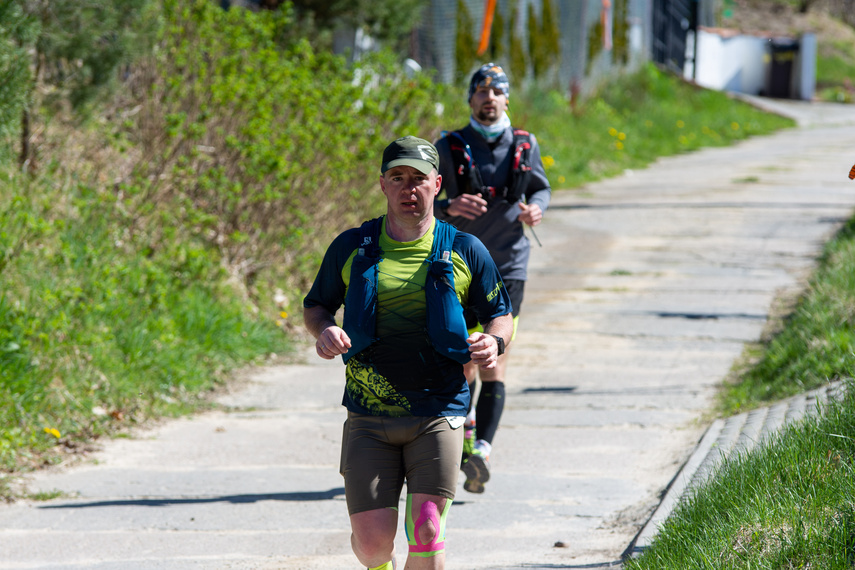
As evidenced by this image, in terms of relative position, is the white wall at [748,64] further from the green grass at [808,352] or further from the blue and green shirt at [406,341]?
the blue and green shirt at [406,341]

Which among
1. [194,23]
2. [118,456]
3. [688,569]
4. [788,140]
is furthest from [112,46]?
[788,140]

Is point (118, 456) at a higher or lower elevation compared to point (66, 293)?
lower

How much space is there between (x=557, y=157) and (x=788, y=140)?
899 cm

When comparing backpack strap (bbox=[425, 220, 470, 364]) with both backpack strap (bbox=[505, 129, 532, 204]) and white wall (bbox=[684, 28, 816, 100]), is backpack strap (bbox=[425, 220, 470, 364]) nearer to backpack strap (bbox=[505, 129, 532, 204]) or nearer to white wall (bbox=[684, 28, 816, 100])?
backpack strap (bbox=[505, 129, 532, 204])

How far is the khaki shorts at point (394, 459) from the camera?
333 cm

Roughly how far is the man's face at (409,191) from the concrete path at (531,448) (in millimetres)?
1808

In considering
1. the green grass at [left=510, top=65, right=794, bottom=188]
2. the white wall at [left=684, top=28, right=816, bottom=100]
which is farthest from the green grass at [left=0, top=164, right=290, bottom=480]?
the white wall at [left=684, top=28, right=816, bottom=100]

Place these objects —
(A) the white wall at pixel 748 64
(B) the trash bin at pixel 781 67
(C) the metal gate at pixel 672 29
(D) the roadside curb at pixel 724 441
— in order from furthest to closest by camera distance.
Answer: (B) the trash bin at pixel 781 67 < (A) the white wall at pixel 748 64 < (C) the metal gate at pixel 672 29 < (D) the roadside curb at pixel 724 441

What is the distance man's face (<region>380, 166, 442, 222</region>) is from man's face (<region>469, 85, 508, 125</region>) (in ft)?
5.72

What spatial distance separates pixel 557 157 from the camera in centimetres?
1769

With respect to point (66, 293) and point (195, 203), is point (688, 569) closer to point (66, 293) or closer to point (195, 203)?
point (66, 293)

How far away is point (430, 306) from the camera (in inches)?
130

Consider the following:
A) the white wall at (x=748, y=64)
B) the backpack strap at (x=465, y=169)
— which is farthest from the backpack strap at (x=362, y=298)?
the white wall at (x=748, y=64)

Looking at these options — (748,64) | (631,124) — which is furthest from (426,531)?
(748,64)
